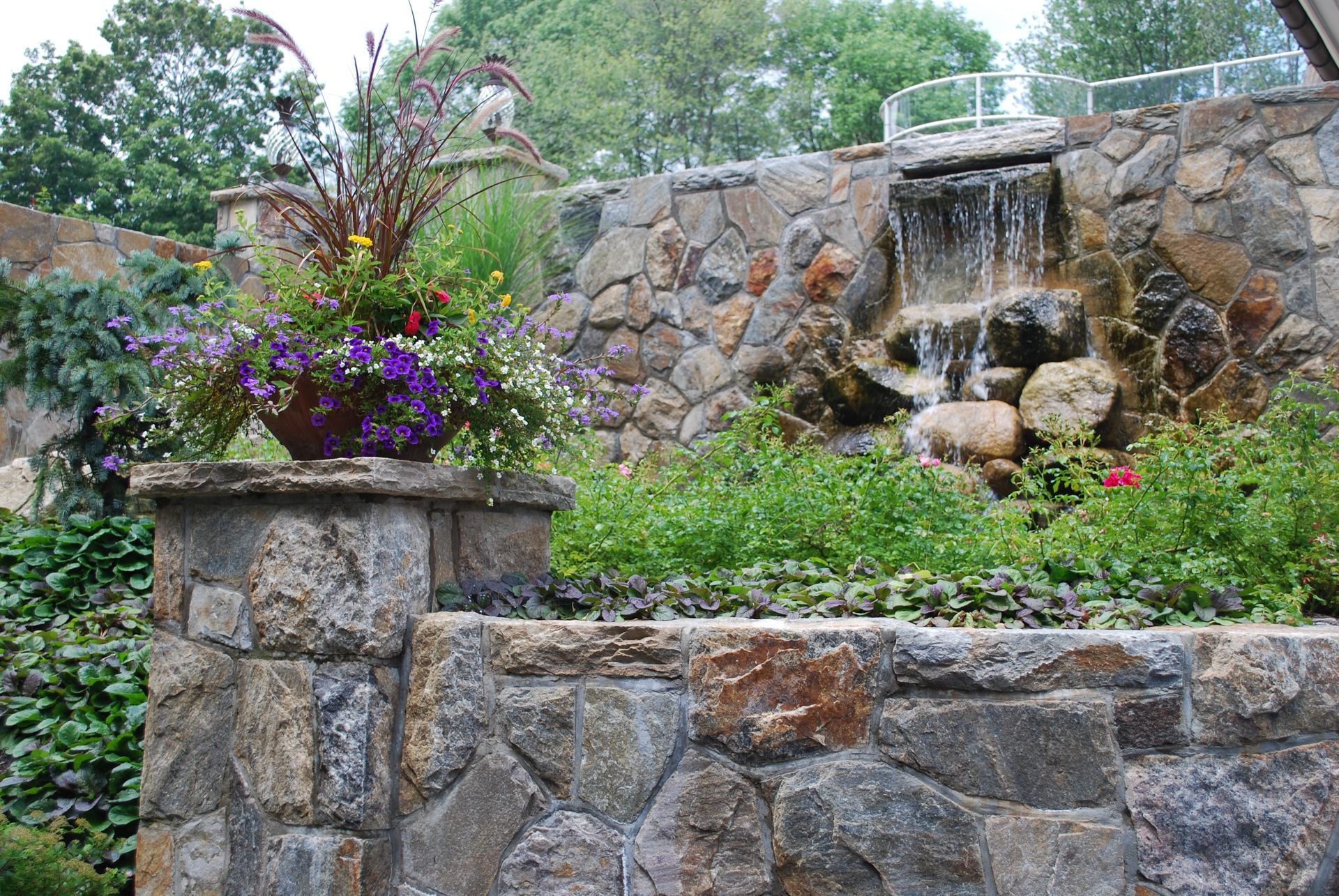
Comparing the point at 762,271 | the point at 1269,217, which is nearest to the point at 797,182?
the point at 762,271

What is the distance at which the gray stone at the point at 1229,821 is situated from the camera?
1954mm

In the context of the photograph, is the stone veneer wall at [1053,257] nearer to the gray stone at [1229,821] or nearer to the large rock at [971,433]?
the large rock at [971,433]

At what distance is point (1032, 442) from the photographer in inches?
225

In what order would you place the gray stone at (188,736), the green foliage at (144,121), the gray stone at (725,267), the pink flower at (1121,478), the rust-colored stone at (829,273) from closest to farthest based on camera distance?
1. the gray stone at (188,736)
2. the pink flower at (1121,478)
3. the rust-colored stone at (829,273)
4. the gray stone at (725,267)
5. the green foliage at (144,121)

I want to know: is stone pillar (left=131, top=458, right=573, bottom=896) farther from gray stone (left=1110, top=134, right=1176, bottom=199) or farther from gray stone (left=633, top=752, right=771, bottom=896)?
gray stone (left=1110, top=134, right=1176, bottom=199)

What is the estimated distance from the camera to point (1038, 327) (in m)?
5.91

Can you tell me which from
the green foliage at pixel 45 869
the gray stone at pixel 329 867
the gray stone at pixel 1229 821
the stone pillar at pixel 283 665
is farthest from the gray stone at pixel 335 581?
the gray stone at pixel 1229 821

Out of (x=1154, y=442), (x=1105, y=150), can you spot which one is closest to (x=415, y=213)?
(x=1154, y=442)

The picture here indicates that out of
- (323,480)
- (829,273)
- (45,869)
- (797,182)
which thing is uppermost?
(797,182)

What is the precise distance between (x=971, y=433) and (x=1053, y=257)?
4.46 ft

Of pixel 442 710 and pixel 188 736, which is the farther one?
pixel 188 736

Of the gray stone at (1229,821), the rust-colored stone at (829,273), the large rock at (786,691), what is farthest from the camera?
the rust-colored stone at (829,273)

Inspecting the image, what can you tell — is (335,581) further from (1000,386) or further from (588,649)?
(1000,386)

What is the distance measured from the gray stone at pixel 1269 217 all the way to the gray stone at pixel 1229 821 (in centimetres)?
446
